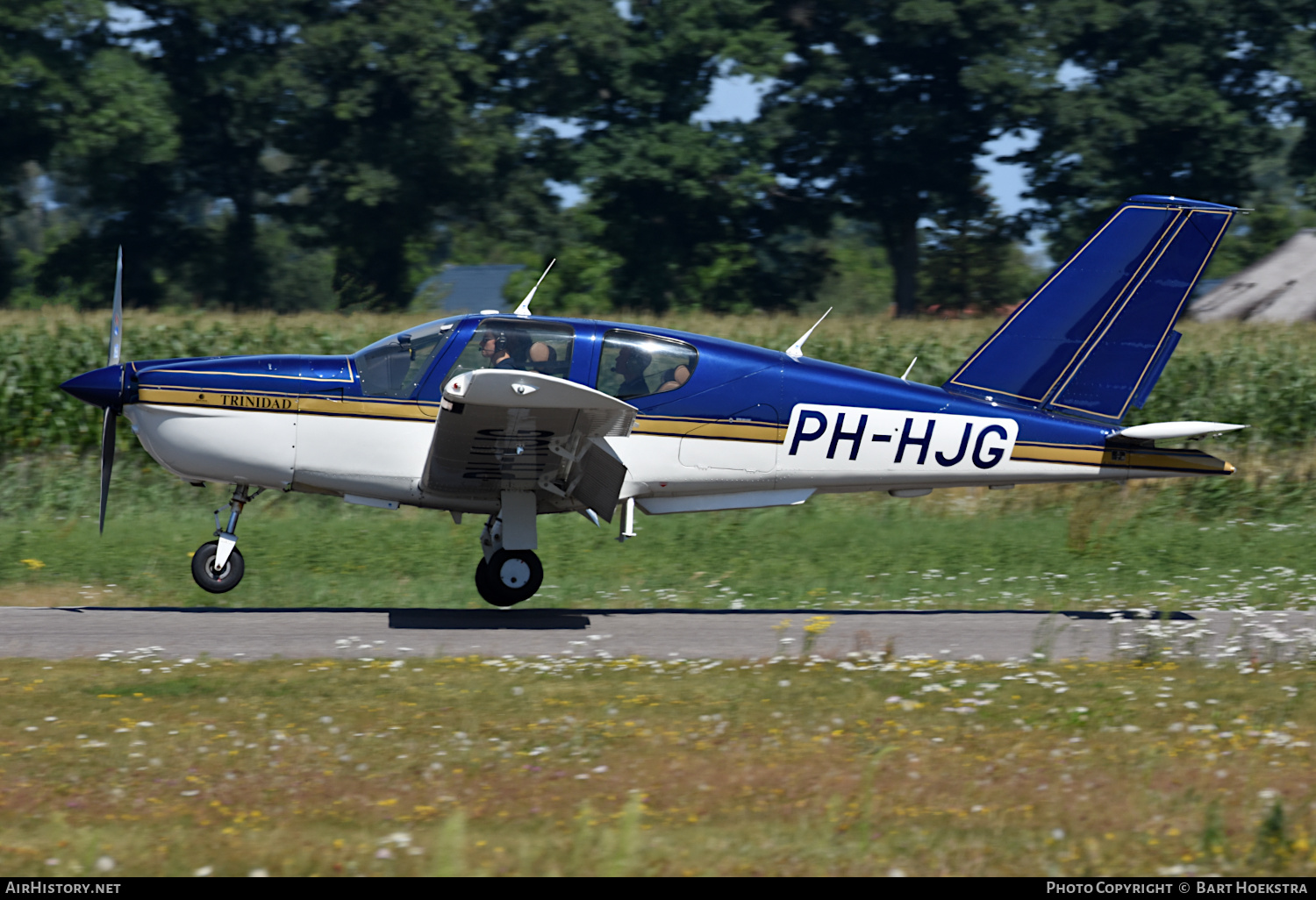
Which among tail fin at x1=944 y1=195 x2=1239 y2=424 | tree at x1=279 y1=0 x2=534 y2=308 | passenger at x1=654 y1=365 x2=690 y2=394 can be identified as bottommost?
passenger at x1=654 y1=365 x2=690 y2=394

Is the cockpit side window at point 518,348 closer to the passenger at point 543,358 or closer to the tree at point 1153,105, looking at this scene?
the passenger at point 543,358

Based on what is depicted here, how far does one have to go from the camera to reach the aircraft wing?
853 cm

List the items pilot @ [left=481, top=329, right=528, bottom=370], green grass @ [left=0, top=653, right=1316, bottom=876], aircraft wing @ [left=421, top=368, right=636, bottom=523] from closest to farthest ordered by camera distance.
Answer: green grass @ [left=0, top=653, right=1316, bottom=876], aircraft wing @ [left=421, top=368, right=636, bottom=523], pilot @ [left=481, top=329, right=528, bottom=370]

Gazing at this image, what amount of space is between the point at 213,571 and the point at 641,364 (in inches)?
139

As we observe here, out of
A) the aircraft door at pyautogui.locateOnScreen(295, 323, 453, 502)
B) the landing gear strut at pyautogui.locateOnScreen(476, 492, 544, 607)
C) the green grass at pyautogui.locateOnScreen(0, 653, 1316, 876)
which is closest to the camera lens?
the green grass at pyautogui.locateOnScreen(0, 653, 1316, 876)

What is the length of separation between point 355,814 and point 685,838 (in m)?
1.35

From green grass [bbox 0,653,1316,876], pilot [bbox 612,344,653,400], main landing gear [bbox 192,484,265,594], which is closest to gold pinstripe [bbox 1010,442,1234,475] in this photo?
green grass [bbox 0,653,1316,876]

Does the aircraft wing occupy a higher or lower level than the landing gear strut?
higher

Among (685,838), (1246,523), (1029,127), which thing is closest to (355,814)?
(685,838)

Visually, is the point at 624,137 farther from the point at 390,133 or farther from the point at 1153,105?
the point at 1153,105

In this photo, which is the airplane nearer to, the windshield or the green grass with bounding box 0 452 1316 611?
the windshield

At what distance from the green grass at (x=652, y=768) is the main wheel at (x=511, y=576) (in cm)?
194

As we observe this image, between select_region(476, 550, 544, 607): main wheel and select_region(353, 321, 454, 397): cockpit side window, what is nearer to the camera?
select_region(353, 321, 454, 397): cockpit side window

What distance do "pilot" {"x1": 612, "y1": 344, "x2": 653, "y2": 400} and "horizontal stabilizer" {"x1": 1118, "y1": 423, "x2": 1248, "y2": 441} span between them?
3.68 m
